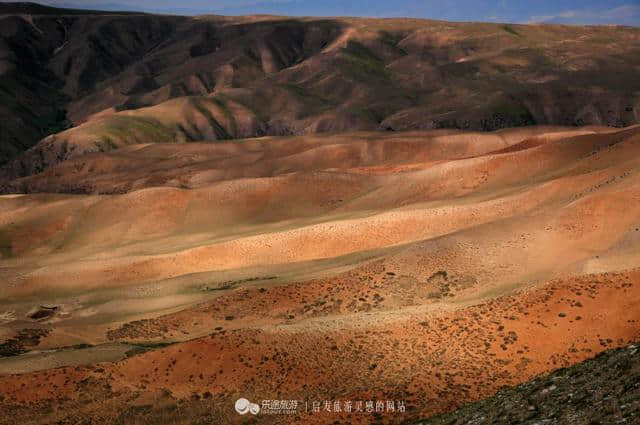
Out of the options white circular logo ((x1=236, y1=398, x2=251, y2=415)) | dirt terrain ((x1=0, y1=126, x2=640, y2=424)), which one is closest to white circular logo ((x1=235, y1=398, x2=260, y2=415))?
white circular logo ((x1=236, y1=398, x2=251, y2=415))

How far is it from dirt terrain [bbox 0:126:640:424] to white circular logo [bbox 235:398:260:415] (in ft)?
0.92

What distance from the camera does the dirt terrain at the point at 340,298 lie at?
25.5 meters

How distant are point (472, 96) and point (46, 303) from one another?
13433 cm

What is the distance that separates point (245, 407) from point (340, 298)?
11.5 metres

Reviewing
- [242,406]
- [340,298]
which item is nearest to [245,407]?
[242,406]

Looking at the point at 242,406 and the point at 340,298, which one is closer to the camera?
the point at 242,406

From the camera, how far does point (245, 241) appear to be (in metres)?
51.5

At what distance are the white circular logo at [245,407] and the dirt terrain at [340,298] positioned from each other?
11.1 inches

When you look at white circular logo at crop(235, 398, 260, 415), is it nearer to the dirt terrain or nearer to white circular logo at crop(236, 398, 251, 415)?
white circular logo at crop(236, 398, 251, 415)

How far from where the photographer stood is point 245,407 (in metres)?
24.6

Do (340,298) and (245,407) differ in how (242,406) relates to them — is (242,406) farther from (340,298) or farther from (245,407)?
(340,298)

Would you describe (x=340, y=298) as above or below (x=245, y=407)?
below

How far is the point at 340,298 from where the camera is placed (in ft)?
115

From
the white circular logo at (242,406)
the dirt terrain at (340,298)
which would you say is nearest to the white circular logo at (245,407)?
the white circular logo at (242,406)
